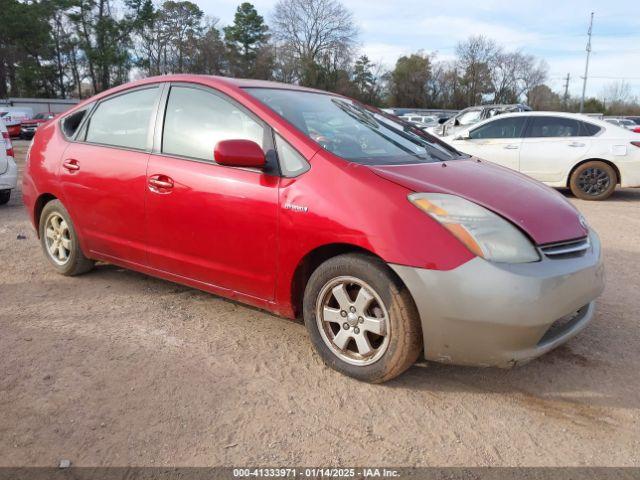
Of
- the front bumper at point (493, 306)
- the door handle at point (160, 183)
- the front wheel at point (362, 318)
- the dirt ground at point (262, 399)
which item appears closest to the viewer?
the dirt ground at point (262, 399)

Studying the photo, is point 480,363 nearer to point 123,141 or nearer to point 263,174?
point 263,174

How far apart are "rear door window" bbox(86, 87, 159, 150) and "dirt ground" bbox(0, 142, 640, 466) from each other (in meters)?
1.20

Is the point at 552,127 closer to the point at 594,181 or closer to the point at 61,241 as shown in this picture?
the point at 594,181

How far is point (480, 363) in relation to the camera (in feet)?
8.54

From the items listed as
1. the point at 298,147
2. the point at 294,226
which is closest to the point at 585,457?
the point at 294,226

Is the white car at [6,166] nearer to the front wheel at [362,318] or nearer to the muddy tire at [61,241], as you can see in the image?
the muddy tire at [61,241]

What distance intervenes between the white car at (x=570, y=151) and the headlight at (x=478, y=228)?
7.20 m

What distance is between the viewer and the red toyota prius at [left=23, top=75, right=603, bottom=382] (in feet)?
8.26

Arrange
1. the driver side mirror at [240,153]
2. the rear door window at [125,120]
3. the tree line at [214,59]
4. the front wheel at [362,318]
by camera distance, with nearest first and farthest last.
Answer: the front wheel at [362,318], the driver side mirror at [240,153], the rear door window at [125,120], the tree line at [214,59]

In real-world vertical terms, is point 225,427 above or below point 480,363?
below

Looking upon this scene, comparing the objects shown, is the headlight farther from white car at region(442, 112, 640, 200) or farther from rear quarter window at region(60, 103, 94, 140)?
white car at region(442, 112, 640, 200)

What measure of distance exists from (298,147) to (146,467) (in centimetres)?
176

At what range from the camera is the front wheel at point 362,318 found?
2639mm

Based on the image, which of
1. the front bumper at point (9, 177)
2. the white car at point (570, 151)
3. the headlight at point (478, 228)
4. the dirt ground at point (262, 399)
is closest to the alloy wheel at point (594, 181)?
the white car at point (570, 151)
